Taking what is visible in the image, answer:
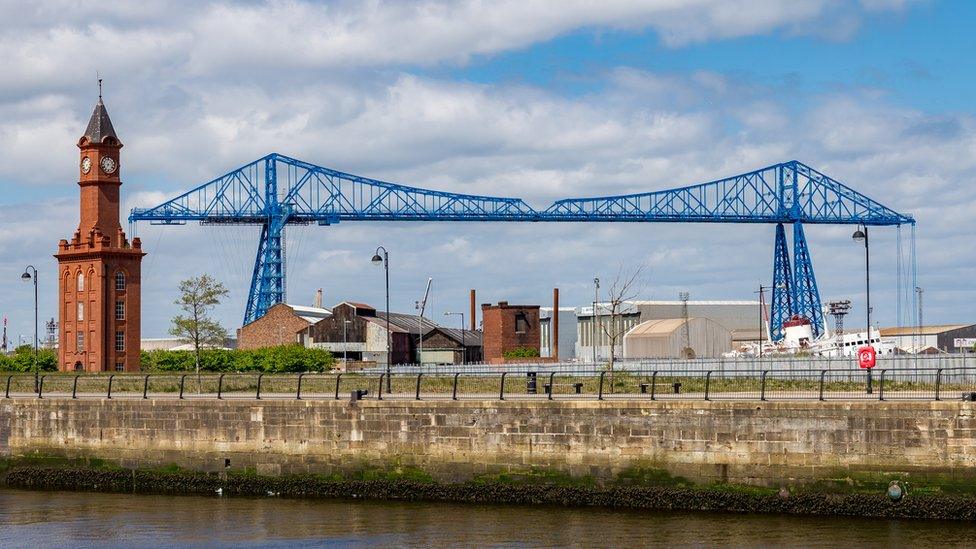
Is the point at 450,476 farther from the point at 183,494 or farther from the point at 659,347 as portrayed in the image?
the point at 659,347

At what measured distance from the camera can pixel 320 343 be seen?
9800 centimetres

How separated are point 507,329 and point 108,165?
28386 millimetres

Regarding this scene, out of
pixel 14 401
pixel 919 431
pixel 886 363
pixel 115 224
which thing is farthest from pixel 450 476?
pixel 115 224

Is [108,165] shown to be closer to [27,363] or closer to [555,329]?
[27,363]

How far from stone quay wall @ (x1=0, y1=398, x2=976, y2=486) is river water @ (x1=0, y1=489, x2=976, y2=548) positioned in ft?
4.19

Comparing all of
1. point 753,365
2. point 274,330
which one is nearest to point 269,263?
point 274,330

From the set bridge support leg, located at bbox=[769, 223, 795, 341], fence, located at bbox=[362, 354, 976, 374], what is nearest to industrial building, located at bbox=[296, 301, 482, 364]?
fence, located at bbox=[362, 354, 976, 374]

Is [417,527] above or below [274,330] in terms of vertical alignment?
below

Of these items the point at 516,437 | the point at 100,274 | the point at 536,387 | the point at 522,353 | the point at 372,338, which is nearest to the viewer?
the point at 516,437

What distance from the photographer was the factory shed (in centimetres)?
10075

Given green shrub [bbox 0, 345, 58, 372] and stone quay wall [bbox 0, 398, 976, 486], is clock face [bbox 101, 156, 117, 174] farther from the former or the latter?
stone quay wall [bbox 0, 398, 976, 486]

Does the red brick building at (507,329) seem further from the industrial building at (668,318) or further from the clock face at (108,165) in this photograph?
the clock face at (108,165)

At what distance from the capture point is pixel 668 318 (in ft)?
388

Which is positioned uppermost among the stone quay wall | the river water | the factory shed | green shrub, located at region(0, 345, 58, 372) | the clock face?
the clock face
